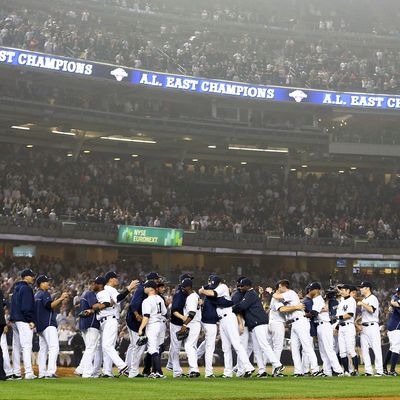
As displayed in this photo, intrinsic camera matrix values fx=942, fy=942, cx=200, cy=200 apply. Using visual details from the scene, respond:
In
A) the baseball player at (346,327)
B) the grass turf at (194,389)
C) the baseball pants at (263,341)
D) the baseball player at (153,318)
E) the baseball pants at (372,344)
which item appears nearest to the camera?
the grass turf at (194,389)

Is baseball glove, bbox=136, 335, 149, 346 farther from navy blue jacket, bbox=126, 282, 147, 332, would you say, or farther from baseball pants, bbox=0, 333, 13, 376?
baseball pants, bbox=0, 333, 13, 376

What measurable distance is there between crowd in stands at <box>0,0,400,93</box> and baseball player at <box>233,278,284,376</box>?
82.8 feet

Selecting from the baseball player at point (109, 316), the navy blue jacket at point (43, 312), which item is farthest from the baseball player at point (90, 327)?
the navy blue jacket at point (43, 312)

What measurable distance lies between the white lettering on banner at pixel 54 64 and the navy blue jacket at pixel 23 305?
944 inches

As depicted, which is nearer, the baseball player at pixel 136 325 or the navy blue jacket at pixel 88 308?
the navy blue jacket at pixel 88 308

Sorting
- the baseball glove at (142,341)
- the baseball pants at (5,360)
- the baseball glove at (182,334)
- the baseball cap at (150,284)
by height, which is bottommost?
the baseball pants at (5,360)

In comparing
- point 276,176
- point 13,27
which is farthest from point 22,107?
point 276,176

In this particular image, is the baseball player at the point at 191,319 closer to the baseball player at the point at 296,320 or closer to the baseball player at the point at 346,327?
the baseball player at the point at 296,320

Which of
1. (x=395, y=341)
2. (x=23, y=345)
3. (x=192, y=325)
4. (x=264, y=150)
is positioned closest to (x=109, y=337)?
(x=23, y=345)

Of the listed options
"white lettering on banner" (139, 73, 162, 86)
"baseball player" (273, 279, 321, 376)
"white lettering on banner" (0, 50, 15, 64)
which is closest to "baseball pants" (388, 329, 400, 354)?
"baseball player" (273, 279, 321, 376)

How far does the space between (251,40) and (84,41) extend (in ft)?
45.7

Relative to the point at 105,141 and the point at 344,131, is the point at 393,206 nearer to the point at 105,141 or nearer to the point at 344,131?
the point at 344,131

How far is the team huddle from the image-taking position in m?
17.6

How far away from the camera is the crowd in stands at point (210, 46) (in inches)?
1748
